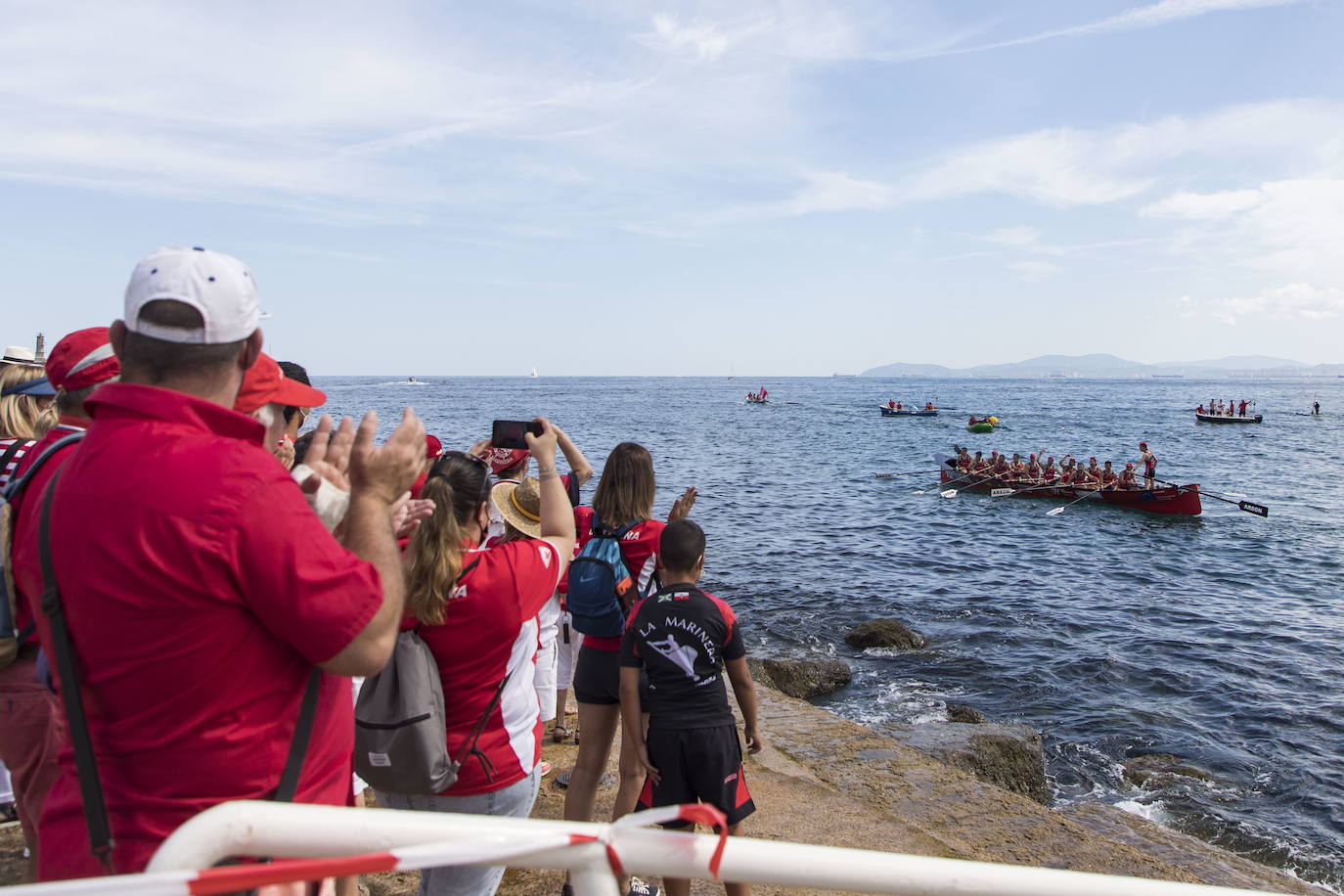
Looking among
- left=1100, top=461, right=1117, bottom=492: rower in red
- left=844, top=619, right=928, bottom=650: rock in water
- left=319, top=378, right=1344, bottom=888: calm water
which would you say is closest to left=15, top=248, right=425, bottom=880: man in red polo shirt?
left=319, top=378, right=1344, bottom=888: calm water

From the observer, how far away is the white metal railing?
4.11ft

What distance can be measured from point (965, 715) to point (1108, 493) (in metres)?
17.8

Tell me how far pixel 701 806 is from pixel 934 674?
37.8 ft

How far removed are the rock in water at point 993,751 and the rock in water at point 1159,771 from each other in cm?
92

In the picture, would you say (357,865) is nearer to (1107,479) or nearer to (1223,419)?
(1107,479)

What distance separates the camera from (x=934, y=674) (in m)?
11.9

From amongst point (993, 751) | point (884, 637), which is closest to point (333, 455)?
point (993, 751)

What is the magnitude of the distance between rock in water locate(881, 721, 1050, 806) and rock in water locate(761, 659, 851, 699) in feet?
5.16

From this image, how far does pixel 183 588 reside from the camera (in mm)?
1521

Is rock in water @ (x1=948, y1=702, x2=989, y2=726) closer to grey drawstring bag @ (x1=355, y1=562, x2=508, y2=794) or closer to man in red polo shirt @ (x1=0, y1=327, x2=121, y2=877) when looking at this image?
grey drawstring bag @ (x1=355, y1=562, x2=508, y2=794)

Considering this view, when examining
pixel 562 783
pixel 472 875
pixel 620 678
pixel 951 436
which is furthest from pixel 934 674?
pixel 951 436

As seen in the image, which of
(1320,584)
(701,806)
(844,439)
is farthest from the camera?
(844,439)

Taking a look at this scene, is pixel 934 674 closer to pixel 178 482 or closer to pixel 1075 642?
pixel 1075 642

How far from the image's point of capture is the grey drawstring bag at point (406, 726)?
2.79 m
